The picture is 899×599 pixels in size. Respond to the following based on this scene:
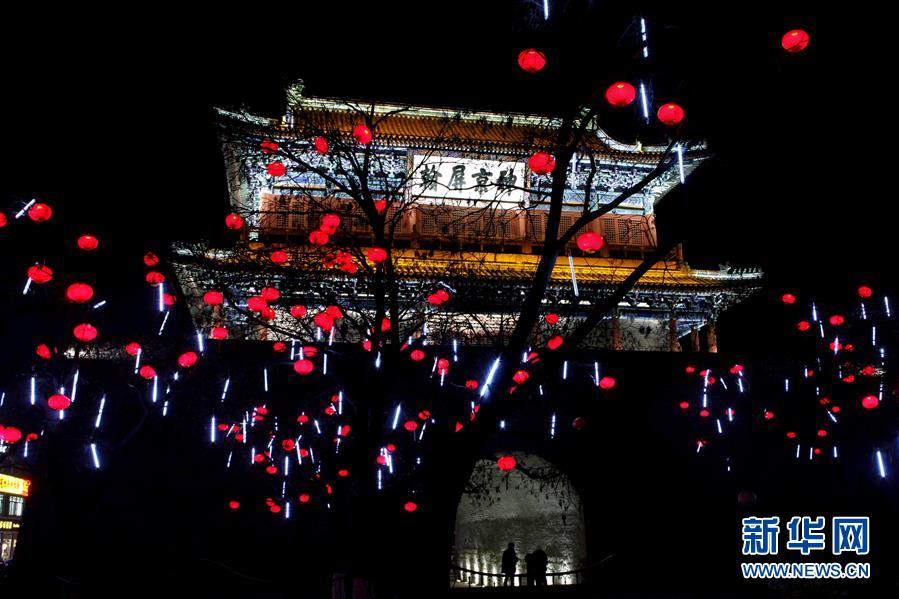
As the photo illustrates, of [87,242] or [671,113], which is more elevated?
[671,113]

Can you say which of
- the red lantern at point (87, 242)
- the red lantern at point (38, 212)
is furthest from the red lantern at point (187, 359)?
the red lantern at point (38, 212)

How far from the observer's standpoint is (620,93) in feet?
17.9

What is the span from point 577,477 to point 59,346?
33.7ft

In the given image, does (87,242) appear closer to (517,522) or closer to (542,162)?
(542,162)

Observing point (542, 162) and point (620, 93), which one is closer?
point (620, 93)

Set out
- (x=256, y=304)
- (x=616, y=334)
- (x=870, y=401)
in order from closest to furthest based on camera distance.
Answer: (x=256, y=304), (x=870, y=401), (x=616, y=334)

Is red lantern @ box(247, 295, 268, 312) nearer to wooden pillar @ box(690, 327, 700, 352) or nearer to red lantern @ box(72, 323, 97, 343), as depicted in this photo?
red lantern @ box(72, 323, 97, 343)

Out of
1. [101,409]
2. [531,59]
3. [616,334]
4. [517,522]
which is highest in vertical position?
[531,59]

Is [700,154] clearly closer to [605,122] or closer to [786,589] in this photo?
[605,122]

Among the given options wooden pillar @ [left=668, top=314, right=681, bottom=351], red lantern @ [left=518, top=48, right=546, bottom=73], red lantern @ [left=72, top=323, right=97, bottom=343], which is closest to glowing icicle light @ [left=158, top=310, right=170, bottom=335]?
red lantern @ [left=72, top=323, right=97, bottom=343]

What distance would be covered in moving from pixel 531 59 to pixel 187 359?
9007mm

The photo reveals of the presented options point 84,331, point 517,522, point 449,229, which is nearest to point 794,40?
point 84,331

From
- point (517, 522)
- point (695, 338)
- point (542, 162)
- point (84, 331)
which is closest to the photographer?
point (542, 162)

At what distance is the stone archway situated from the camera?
52.0 feet
